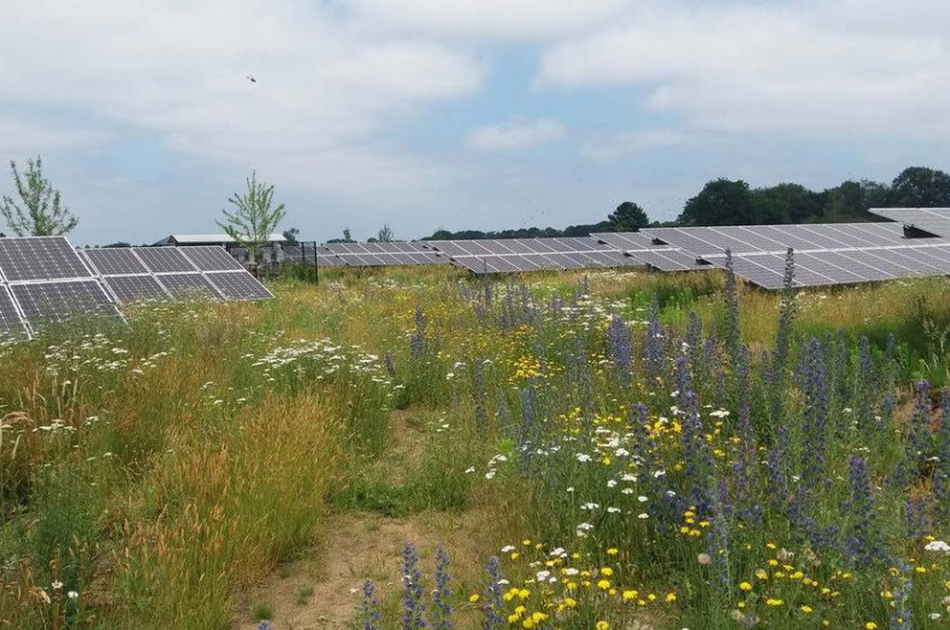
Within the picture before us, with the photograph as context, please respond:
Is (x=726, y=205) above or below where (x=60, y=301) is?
above

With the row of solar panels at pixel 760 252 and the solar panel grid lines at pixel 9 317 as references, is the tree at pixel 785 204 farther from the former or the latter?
the solar panel grid lines at pixel 9 317

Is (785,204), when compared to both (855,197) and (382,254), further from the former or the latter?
(382,254)

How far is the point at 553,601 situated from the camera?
328 centimetres

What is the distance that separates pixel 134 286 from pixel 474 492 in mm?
11711

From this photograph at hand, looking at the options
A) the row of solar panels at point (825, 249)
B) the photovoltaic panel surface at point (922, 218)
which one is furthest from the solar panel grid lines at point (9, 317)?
the photovoltaic panel surface at point (922, 218)

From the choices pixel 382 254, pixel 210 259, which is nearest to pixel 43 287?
pixel 210 259

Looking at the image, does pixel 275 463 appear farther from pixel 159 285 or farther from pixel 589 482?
pixel 159 285

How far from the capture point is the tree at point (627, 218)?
68.9 metres

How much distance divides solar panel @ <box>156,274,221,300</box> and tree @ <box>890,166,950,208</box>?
74983 millimetres

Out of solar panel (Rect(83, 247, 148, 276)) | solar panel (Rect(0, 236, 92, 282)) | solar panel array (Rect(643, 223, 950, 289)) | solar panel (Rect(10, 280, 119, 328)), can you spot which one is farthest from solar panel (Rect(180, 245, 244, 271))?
solar panel array (Rect(643, 223, 950, 289))

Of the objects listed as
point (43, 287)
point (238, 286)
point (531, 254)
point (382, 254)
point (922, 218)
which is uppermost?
point (922, 218)

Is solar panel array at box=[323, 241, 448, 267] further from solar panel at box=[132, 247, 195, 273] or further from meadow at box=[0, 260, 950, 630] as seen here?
meadow at box=[0, 260, 950, 630]

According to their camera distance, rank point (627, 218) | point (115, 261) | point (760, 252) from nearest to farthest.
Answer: point (115, 261) < point (760, 252) < point (627, 218)

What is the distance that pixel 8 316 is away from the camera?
32.0 feet
